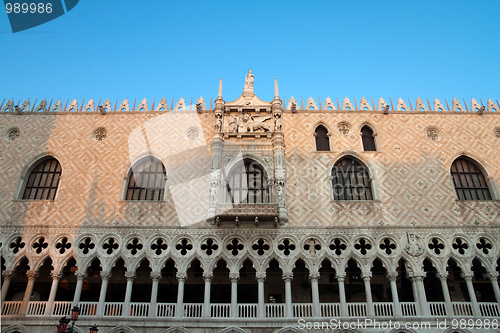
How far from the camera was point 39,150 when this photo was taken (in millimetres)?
17469

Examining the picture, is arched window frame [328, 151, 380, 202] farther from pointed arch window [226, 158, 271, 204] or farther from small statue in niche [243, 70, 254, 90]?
small statue in niche [243, 70, 254, 90]

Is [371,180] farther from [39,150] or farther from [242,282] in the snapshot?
[39,150]

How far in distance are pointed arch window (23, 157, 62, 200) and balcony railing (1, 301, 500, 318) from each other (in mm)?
4476

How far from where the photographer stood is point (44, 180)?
673 inches

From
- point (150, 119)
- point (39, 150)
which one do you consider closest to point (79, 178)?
point (39, 150)

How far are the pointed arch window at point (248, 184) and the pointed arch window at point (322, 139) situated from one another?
291 cm

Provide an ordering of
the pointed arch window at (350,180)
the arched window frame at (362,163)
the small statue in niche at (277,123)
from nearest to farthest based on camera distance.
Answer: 1. the arched window frame at (362,163)
2. the pointed arch window at (350,180)
3. the small statue in niche at (277,123)

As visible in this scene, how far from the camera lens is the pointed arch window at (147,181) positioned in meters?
16.6

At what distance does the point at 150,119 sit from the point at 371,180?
34.1 feet

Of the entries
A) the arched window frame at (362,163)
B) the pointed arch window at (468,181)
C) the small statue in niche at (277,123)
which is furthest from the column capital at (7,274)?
the pointed arch window at (468,181)

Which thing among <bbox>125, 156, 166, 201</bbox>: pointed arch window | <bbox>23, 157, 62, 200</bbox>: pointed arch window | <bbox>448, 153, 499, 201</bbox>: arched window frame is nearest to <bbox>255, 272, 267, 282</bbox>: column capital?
<bbox>125, 156, 166, 201</bbox>: pointed arch window

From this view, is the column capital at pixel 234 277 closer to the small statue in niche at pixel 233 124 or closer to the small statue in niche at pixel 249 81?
the small statue in niche at pixel 233 124

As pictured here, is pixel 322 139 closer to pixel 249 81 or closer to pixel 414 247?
pixel 249 81

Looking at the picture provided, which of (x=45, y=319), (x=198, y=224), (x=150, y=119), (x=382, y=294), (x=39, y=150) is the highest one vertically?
(x=150, y=119)
